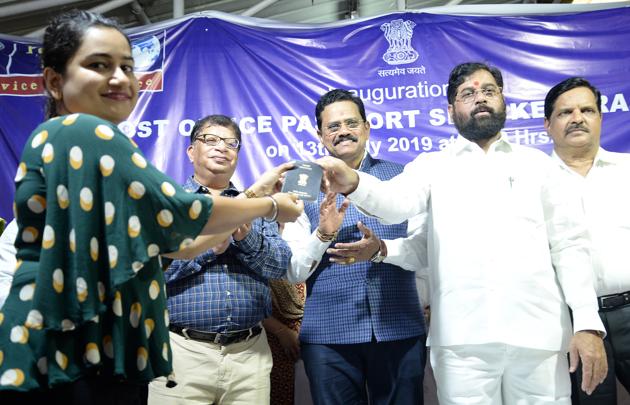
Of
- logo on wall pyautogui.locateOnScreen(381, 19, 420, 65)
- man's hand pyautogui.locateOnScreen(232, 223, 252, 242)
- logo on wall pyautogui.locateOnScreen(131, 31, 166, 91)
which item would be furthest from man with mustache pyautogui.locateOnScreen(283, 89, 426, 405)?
logo on wall pyautogui.locateOnScreen(131, 31, 166, 91)

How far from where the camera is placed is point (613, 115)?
3258mm

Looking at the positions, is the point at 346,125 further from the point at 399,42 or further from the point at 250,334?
the point at 399,42

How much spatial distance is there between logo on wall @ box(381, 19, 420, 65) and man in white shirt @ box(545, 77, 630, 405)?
999 mm

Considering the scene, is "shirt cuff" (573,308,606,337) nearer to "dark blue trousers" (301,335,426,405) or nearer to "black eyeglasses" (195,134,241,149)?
"dark blue trousers" (301,335,426,405)

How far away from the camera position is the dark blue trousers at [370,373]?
2221 millimetres

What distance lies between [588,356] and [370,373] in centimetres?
78

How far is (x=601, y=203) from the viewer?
2377 mm

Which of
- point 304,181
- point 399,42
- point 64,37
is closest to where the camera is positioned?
point 64,37

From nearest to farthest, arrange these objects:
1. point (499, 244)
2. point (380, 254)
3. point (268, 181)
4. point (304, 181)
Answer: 1. point (304, 181)
2. point (499, 244)
3. point (268, 181)
4. point (380, 254)

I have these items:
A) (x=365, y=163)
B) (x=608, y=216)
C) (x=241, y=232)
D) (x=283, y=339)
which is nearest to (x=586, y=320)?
(x=608, y=216)

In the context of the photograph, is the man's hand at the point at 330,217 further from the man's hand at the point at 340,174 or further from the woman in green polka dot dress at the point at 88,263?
the woman in green polka dot dress at the point at 88,263

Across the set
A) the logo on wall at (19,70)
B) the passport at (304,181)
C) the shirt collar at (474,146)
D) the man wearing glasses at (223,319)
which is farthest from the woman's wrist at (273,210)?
the logo on wall at (19,70)

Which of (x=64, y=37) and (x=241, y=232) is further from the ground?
(x=64, y=37)

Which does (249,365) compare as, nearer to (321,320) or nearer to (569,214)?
(321,320)
